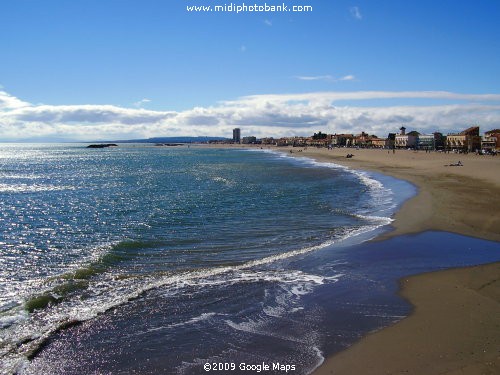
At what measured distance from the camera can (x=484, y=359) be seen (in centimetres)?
771

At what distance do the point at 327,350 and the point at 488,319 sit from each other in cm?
384

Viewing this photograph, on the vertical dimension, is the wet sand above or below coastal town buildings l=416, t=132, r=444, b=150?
below

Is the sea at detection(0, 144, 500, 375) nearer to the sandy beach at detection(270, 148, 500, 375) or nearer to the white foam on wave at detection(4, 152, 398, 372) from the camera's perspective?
the white foam on wave at detection(4, 152, 398, 372)

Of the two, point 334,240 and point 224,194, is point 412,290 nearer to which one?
point 334,240

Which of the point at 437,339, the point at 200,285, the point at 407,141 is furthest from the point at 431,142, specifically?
the point at 437,339

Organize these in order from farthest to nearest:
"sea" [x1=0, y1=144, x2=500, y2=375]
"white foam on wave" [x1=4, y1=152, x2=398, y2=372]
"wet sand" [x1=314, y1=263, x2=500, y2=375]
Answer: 1. "white foam on wave" [x1=4, y1=152, x2=398, y2=372]
2. "sea" [x1=0, y1=144, x2=500, y2=375]
3. "wet sand" [x1=314, y1=263, x2=500, y2=375]

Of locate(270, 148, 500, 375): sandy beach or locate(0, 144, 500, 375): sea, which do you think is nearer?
locate(270, 148, 500, 375): sandy beach

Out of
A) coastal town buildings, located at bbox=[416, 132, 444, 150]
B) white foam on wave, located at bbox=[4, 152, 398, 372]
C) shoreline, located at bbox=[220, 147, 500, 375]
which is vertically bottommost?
white foam on wave, located at bbox=[4, 152, 398, 372]

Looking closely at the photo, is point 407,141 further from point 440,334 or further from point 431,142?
point 440,334

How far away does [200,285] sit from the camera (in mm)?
12367

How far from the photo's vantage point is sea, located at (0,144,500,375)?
27.7ft

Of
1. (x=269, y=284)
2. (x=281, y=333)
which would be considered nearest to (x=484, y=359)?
(x=281, y=333)

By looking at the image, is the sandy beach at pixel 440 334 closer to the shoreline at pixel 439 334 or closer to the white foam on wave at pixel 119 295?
the shoreline at pixel 439 334

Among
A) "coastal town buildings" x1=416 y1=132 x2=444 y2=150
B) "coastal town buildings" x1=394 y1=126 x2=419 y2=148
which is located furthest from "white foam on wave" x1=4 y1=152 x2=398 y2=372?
"coastal town buildings" x1=394 y1=126 x2=419 y2=148
